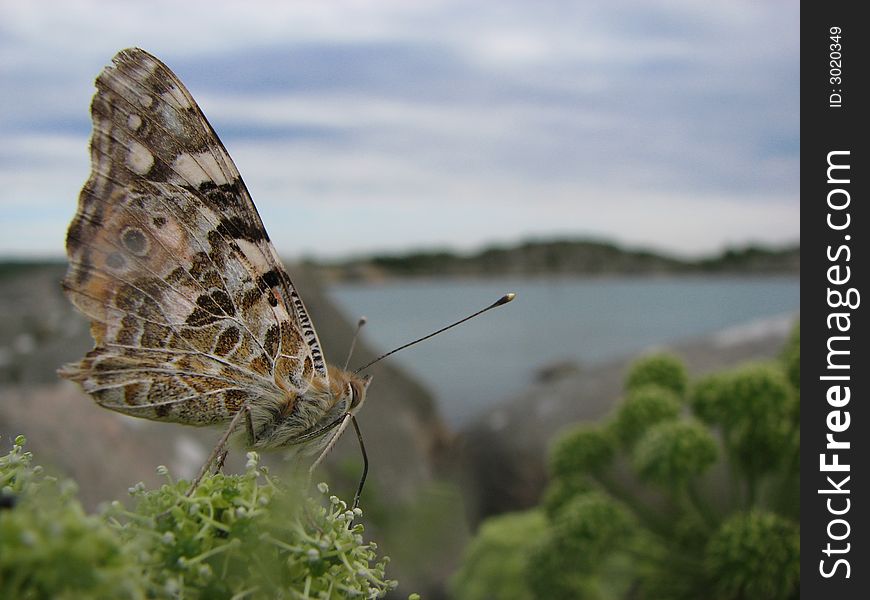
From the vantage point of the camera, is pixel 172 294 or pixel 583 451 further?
pixel 583 451

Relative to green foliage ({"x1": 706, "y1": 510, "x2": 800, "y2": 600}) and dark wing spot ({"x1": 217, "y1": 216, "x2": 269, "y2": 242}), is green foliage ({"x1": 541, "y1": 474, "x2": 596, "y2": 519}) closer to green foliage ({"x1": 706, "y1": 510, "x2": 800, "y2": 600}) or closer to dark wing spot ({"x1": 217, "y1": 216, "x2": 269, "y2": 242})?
green foliage ({"x1": 706, "y1": 510, "x2": 800, "y2": 600})

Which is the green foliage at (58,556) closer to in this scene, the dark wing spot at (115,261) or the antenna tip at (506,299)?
the dark wing spot at (115,261)

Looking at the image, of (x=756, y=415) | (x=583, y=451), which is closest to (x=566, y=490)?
(x=583, y=451)

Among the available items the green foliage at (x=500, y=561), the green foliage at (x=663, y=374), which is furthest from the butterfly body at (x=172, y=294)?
the green foliage at (x=500, y=561)

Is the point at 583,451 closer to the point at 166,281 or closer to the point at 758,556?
the point at 758,556

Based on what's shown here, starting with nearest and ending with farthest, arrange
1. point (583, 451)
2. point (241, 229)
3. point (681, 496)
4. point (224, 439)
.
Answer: point (224, 439) < point (241, 229) < point (681, 496) < point (583, 451)

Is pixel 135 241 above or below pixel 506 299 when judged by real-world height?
above

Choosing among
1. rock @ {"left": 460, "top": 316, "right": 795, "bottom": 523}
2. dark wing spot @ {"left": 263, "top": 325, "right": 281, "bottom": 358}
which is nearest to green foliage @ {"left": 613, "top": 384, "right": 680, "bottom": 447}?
dark wing spot @ {"left": 263, "top": 325, "right": 281, "bottom": 358}
